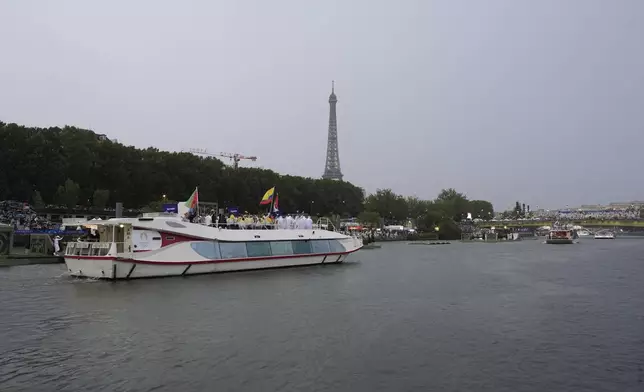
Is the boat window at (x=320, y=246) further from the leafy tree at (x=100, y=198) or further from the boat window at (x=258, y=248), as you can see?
the leafy tree at (x=100, y=198)

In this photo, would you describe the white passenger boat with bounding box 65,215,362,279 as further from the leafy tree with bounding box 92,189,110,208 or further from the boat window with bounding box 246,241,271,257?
the leafy tree with bounding box 92,189,110,208

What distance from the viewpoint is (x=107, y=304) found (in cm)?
2814

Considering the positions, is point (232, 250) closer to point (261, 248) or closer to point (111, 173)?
point (261, 248)

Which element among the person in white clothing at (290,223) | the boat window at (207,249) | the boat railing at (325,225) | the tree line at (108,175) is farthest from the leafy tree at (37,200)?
the boat window at (207,249)

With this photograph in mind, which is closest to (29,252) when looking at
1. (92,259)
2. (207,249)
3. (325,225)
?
(92,259)

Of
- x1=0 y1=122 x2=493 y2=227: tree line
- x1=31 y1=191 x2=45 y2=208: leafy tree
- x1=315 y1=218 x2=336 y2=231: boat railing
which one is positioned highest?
x1=0 y1=122 x2=493 y2=227: tree line

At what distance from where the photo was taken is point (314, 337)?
21500 millimetres

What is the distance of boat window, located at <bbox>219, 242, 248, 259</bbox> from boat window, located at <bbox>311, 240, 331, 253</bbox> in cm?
935

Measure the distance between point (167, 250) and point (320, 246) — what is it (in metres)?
18.1

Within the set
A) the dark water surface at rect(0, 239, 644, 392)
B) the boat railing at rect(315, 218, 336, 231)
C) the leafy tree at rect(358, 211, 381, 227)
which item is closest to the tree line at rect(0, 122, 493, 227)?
the leafy tree at rect(358, 211, 381, 227)

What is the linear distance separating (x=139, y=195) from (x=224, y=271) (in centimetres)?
6721

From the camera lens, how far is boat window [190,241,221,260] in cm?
4166

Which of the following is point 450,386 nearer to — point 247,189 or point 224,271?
point 224,271

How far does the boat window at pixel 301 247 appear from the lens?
50.5 metres
